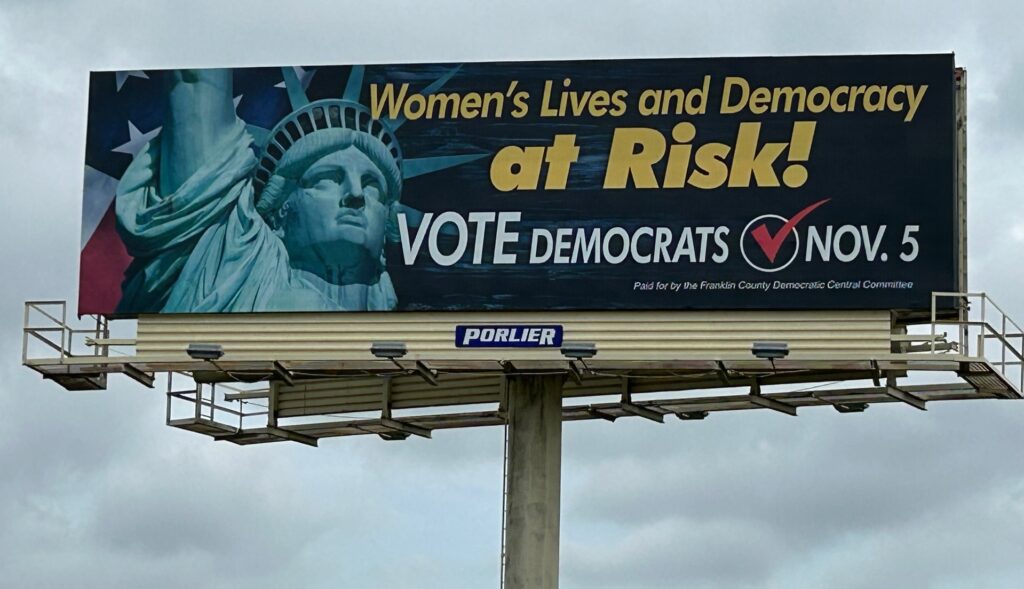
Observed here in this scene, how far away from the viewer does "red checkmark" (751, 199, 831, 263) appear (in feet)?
176

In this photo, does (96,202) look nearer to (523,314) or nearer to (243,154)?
(243,154)

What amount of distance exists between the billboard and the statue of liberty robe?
4cm

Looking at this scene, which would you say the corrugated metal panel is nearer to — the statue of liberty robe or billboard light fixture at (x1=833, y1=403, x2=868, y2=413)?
the statue of liberty robe

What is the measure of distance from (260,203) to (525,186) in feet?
15.2

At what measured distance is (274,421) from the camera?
58.8m

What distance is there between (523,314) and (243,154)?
577cm

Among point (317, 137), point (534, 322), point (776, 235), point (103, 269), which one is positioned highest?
point (317, 137)

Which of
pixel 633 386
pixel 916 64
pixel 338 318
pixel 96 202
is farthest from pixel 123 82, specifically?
pixel 916 64

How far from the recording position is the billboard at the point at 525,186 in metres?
53.5

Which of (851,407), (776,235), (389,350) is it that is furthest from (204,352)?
(851,407)

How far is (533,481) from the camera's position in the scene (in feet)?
179

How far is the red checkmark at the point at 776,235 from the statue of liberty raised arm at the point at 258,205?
5.35 m

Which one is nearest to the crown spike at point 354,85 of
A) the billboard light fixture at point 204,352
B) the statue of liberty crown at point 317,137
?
the statue of liberty crown at point 317,137

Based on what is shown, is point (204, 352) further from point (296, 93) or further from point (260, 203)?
point (296, 93)
